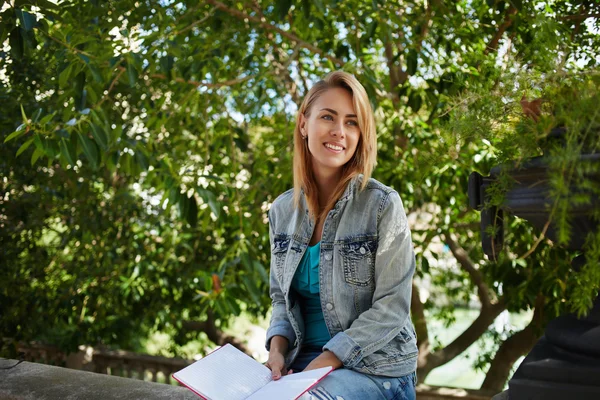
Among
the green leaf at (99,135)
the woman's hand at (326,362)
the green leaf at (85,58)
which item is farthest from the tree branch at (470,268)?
the woman's hand at (326,362)

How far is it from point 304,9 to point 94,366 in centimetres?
336

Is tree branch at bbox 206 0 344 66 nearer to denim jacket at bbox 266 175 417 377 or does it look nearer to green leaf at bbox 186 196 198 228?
green leaf at bbox 186 196 198 228

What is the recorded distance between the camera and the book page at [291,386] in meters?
1.58

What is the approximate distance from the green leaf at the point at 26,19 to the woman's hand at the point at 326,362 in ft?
5.62

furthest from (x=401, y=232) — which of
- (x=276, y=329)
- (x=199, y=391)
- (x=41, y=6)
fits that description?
(x=41, y=6)

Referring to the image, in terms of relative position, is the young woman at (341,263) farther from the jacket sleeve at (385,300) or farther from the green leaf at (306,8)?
the green leaf at (306,8)

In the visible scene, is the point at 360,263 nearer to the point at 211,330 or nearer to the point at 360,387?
the point at 360,387

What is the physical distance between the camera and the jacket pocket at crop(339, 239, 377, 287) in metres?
1.86

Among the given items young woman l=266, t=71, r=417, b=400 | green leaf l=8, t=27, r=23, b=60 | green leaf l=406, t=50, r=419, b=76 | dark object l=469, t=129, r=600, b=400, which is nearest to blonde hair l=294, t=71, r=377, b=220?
young woman l=266, t=71, r=417, b=400

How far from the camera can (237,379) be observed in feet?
5.76

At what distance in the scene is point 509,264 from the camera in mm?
3754

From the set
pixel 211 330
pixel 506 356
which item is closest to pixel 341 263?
pixel 506 356

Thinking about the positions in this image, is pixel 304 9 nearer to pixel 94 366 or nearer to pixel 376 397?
pixel 376 397

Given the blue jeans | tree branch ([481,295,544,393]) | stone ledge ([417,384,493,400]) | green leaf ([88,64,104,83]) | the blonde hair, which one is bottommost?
stone ledge ([417,384,493,400])
